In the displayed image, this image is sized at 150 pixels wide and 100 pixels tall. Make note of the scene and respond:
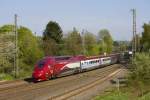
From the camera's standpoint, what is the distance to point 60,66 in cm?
5022

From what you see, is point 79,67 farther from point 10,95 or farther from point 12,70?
point 10,95

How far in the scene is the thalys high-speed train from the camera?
151 feet

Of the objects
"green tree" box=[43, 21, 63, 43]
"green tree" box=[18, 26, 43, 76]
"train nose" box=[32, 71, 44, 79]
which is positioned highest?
"green tree" box=[43, 21, 63, 43]

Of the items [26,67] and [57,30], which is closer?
[26,67]

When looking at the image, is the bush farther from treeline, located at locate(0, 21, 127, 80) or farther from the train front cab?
treeline, located at locate(0, 21, 127, 80)

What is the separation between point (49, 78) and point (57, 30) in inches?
2364

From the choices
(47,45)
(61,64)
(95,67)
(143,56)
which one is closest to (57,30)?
(47,45)

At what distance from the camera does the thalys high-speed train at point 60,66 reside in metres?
45.9

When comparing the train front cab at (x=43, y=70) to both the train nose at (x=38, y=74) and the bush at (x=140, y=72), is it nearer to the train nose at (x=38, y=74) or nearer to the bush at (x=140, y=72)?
the train nose at (x=38, y=74)

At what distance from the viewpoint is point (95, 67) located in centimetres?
7094

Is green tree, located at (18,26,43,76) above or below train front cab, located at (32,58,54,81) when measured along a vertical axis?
above

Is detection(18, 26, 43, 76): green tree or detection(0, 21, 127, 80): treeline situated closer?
detection(0, 21, 127, 80): treeline

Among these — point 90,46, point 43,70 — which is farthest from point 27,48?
point 90,46

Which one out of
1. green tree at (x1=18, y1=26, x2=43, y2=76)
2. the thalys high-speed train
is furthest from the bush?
green tree at (x1=18, y1=26, x2=43, y2=76)
